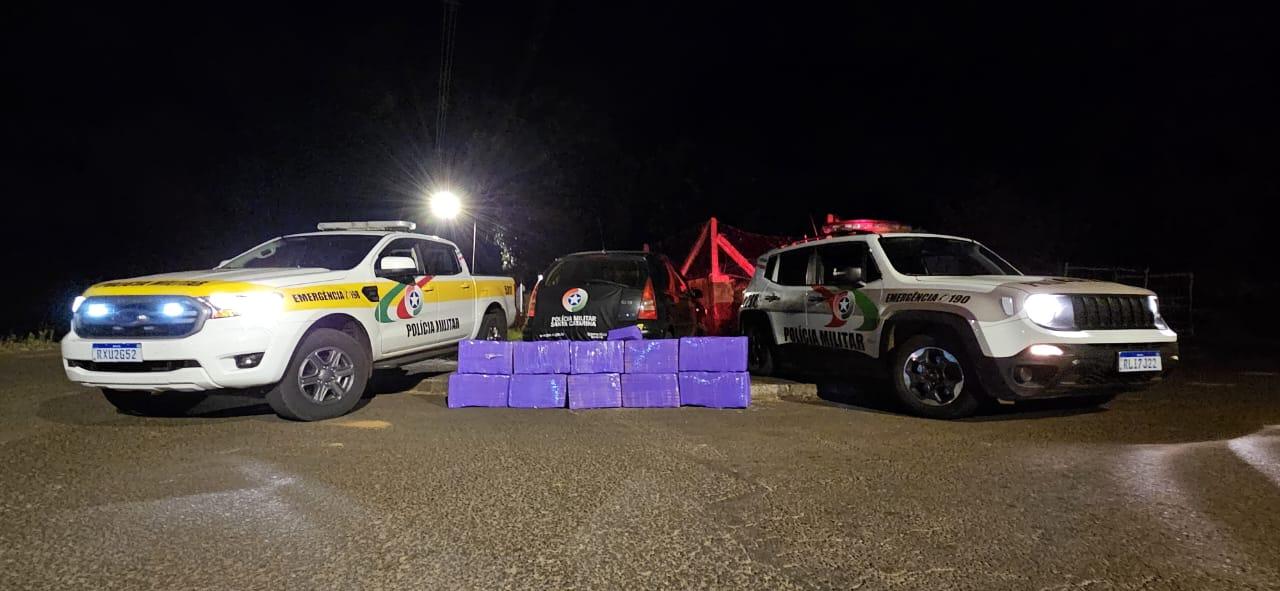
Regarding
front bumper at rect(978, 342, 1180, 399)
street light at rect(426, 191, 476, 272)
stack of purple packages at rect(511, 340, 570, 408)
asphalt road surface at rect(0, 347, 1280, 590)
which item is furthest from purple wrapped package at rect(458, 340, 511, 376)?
street light at rect(426, 191, 476, 272)

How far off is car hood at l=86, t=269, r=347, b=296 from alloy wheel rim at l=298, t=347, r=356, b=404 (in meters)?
0.65

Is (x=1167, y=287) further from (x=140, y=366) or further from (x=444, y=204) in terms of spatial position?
(x=140, y=366)

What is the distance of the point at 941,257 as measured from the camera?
25.8ft

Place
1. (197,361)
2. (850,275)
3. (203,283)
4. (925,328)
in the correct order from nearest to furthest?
(197,361)
(203,283)
(925,328)
(850,275)

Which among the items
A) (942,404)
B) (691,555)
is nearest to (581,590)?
(691,555)

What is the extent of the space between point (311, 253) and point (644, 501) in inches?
207

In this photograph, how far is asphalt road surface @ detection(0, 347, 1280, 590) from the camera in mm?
3238

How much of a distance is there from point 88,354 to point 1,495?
2012 mm

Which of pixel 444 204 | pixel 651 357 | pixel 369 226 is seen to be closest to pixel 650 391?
pixel 651 357

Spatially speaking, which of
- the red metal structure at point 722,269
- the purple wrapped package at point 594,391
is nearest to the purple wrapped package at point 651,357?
the purple wrapped package at point 594,391

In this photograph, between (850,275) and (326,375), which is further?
(850,275)

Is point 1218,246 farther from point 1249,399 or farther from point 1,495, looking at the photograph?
point 1,495

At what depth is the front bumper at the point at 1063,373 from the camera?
605cm

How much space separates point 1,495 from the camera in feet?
14.3
